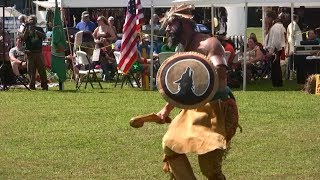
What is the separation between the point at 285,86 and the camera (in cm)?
2250

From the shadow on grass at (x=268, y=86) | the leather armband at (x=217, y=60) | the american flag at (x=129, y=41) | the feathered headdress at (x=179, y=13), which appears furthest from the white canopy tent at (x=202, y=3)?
the leather armband at (x=217, y=60)

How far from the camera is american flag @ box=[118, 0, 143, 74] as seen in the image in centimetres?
2133

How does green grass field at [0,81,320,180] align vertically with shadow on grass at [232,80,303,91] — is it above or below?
above

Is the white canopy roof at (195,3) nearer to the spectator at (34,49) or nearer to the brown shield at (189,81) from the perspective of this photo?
the spectator at (34,49)

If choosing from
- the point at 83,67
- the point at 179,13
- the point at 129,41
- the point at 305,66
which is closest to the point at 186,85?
the point at 179,13

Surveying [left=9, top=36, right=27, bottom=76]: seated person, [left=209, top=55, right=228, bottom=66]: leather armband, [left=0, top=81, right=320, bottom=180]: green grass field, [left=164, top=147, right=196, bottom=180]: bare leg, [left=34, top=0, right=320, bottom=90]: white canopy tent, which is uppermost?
[left=34, top=0, right=320, bottom=90]: white canopy tent

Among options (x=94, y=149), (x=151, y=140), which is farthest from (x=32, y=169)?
(x=151, y=140)

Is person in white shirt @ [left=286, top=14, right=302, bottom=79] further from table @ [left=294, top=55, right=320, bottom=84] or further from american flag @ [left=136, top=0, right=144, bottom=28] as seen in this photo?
american flag @ [left=136, top=0, right=144, bottom=28]

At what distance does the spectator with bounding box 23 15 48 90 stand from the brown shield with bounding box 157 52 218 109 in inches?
544

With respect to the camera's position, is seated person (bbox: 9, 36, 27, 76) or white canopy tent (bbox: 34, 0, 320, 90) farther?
seated person (bbox: 9, 36, 27, 76)

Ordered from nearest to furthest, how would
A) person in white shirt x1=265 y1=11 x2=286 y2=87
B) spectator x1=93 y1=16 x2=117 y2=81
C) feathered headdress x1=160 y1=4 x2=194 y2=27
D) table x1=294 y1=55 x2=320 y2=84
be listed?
feathered headdress x1=160 y1=4 x2=194 y2=27 < person in white shirt x1=265 y1=11 x2=286 y2=87 < table x1=294 y1=55 x2=320 y2=84 < spectator x1=93 y1=16 x2=117 y2=81

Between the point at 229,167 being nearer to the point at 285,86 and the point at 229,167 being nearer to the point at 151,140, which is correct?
the point at 151,140

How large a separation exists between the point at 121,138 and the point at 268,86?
9.78m

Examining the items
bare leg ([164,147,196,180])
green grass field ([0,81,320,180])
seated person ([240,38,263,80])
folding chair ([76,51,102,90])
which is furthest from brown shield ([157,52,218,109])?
seated person ([240,38,263,80])
